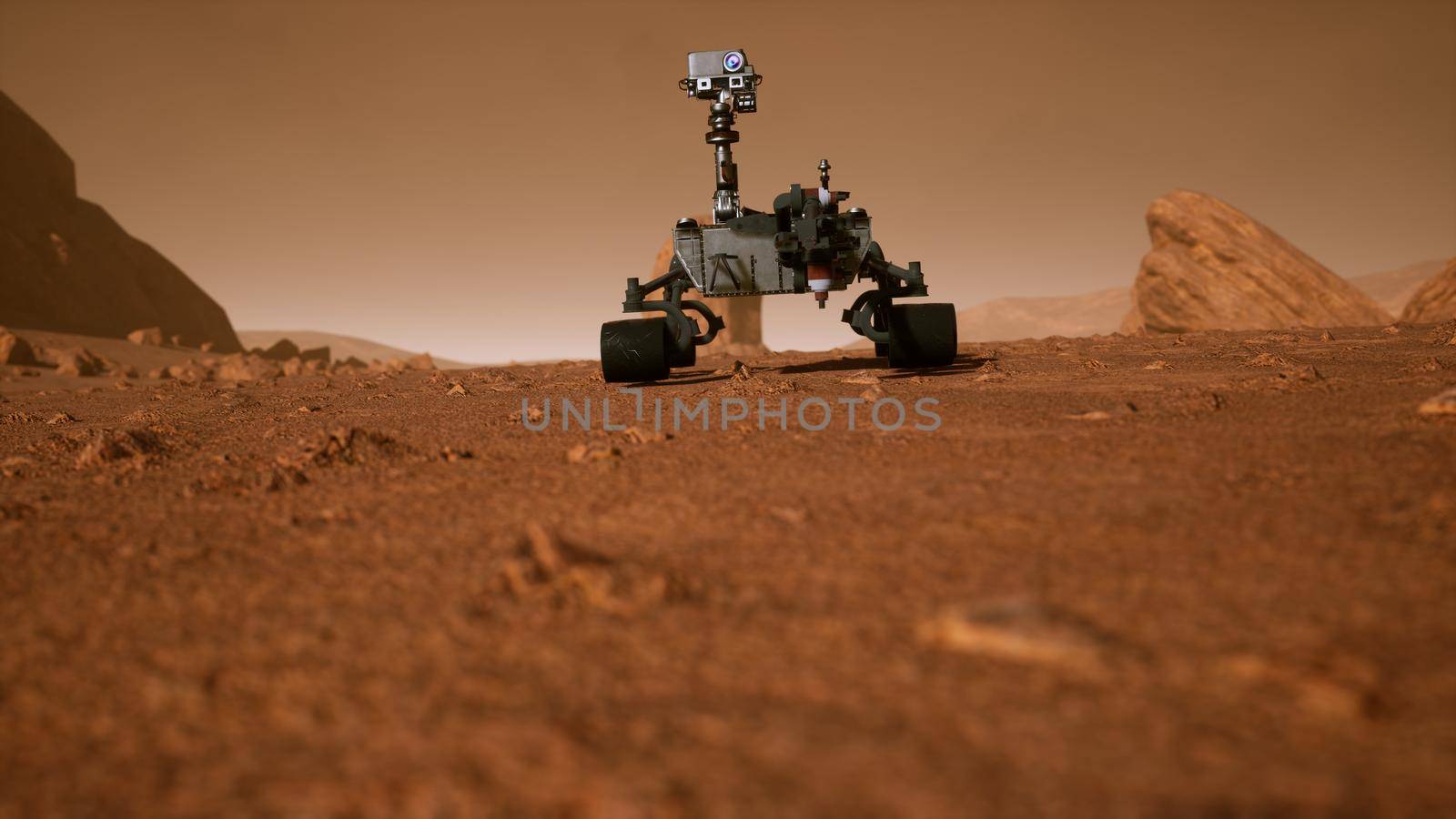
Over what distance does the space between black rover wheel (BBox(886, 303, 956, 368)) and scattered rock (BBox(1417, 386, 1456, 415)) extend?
3141 mm

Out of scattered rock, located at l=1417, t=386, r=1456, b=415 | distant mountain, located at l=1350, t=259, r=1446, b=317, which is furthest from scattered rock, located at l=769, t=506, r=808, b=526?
distant mountain, located at l=1350, t=259, r=1446, b=317

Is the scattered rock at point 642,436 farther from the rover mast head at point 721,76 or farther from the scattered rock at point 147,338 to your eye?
the scattered rock at point 147,338

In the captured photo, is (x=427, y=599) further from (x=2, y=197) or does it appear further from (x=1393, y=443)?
(x=2, y=197)

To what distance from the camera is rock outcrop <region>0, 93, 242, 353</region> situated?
3106 centimetres


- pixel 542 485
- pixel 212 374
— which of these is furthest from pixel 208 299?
pixel 542 485

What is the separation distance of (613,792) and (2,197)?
44.5 metres

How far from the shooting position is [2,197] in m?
32.5

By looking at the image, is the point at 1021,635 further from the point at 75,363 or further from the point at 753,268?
the point at 75,363

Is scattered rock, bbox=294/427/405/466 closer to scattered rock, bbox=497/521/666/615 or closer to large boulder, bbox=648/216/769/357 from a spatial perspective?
scattered rock, bbox=497/521/666/615

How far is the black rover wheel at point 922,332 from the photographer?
20.2ft

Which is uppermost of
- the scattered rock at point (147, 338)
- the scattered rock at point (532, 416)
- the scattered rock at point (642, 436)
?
the scattered rock at point (147, 338)

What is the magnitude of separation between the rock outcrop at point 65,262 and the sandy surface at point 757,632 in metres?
34.8

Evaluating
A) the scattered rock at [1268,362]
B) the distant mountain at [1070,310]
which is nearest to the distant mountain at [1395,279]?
the distant mountain at [1070,310]

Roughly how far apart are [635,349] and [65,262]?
128 feet
